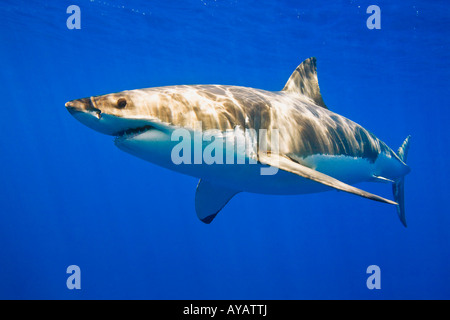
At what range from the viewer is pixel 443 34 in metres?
18.3

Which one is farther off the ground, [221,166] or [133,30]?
[133,30]

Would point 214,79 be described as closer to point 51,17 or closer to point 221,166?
point 51,17

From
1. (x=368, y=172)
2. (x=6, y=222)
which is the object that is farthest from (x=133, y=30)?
(x=6, y=222)

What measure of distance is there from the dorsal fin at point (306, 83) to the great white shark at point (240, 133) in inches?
1.1

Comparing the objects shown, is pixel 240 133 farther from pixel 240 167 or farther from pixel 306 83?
pixel 306 83

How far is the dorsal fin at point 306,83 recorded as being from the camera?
6.04 meters

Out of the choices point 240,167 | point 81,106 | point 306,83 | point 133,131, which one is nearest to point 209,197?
point 240,167

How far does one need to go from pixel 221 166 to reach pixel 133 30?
79.3 feet

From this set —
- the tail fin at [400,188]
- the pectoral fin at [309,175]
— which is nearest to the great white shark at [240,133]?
the pectoral fin at [309,175]

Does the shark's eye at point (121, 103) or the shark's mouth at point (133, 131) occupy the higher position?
the shark's eye at point (121, 103)

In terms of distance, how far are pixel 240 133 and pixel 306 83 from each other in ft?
11.0

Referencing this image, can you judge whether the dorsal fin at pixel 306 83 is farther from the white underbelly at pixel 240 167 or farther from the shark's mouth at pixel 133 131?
the shark's mouth at pixel 133 131

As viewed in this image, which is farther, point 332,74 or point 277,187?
point 332,74

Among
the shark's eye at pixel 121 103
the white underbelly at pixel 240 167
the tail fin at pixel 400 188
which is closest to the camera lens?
the shark's eye at pixel 121 103
